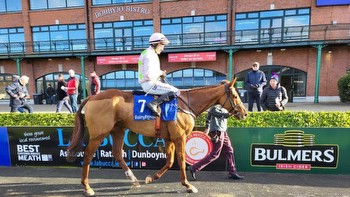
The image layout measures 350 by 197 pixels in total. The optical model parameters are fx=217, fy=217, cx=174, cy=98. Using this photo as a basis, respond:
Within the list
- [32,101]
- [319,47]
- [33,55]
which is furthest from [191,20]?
[32,101]

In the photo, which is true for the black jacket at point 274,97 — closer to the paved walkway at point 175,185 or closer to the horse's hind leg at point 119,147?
the paved walkway at point 175,185

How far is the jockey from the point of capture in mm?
3143

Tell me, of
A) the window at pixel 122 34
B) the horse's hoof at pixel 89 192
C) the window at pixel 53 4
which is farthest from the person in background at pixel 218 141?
the window at pixel 53 4

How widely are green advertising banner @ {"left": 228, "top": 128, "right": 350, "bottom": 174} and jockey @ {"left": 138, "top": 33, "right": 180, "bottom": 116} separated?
154 centimetres

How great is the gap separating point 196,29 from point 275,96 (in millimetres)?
13988

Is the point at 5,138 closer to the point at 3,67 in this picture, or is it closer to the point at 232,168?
the point at 232,168

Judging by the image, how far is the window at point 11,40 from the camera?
1959 centimetres

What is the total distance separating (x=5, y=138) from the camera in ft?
14.6

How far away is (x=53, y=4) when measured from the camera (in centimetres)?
1936

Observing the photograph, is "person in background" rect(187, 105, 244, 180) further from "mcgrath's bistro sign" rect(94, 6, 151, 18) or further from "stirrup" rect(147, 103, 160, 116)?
"mcgrath's bistro sign" rect(94, 6, 151, 18)

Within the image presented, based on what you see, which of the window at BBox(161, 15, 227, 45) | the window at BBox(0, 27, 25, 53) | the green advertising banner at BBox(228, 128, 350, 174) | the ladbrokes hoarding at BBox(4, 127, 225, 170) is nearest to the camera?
the green advertising banner at BBox(228, 128, 350, 174)

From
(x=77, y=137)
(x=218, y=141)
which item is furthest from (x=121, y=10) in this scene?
(x=218, y=141)

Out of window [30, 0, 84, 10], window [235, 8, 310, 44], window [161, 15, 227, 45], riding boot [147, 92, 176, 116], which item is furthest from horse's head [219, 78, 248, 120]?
window [30, 0, 84, 10]

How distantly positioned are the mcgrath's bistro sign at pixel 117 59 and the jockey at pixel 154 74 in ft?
48.4
